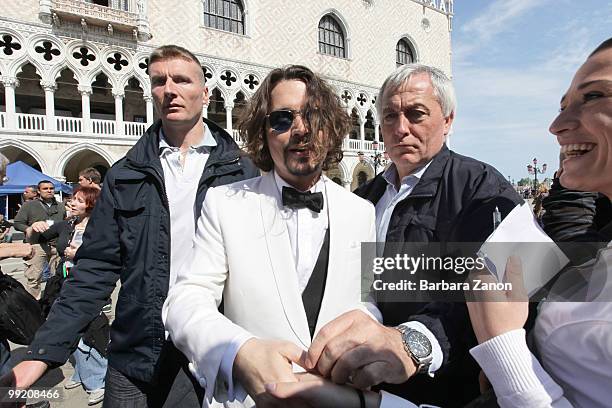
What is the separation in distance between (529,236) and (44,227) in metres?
4.60

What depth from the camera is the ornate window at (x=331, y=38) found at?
733 inches

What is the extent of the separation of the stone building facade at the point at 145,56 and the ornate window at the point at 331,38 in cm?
6

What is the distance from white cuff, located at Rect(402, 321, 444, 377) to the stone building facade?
7592mm

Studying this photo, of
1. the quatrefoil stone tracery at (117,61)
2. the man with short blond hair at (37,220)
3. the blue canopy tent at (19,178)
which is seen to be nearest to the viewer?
the man with short blond hair at (37,220)

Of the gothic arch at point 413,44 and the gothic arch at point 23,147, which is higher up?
the gothic arch at point 413,44

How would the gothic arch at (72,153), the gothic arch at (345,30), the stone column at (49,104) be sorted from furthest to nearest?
the gothic arch at (345,30), the gothic arch at (72,153), the stone column at (49,104)

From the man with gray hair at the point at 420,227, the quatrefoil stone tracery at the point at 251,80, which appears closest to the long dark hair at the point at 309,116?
the man with gray hair at the point at 420,227

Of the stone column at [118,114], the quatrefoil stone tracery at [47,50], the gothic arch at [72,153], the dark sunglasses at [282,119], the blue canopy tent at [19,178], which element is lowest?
the dark sunglasses at [282,119]

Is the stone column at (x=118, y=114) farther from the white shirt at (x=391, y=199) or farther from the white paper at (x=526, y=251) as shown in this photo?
the white paper at (x=526, y=251)

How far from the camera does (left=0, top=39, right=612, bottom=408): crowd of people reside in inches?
28.6

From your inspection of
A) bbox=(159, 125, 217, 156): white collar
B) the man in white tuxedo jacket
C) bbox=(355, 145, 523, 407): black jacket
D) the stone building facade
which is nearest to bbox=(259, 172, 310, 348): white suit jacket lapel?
the man in white tuxedo jacket

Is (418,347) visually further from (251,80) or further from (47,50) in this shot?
(251,80)

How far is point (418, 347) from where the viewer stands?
0.86 m

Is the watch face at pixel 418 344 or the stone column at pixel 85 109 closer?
the watch face at pixel 418 344
